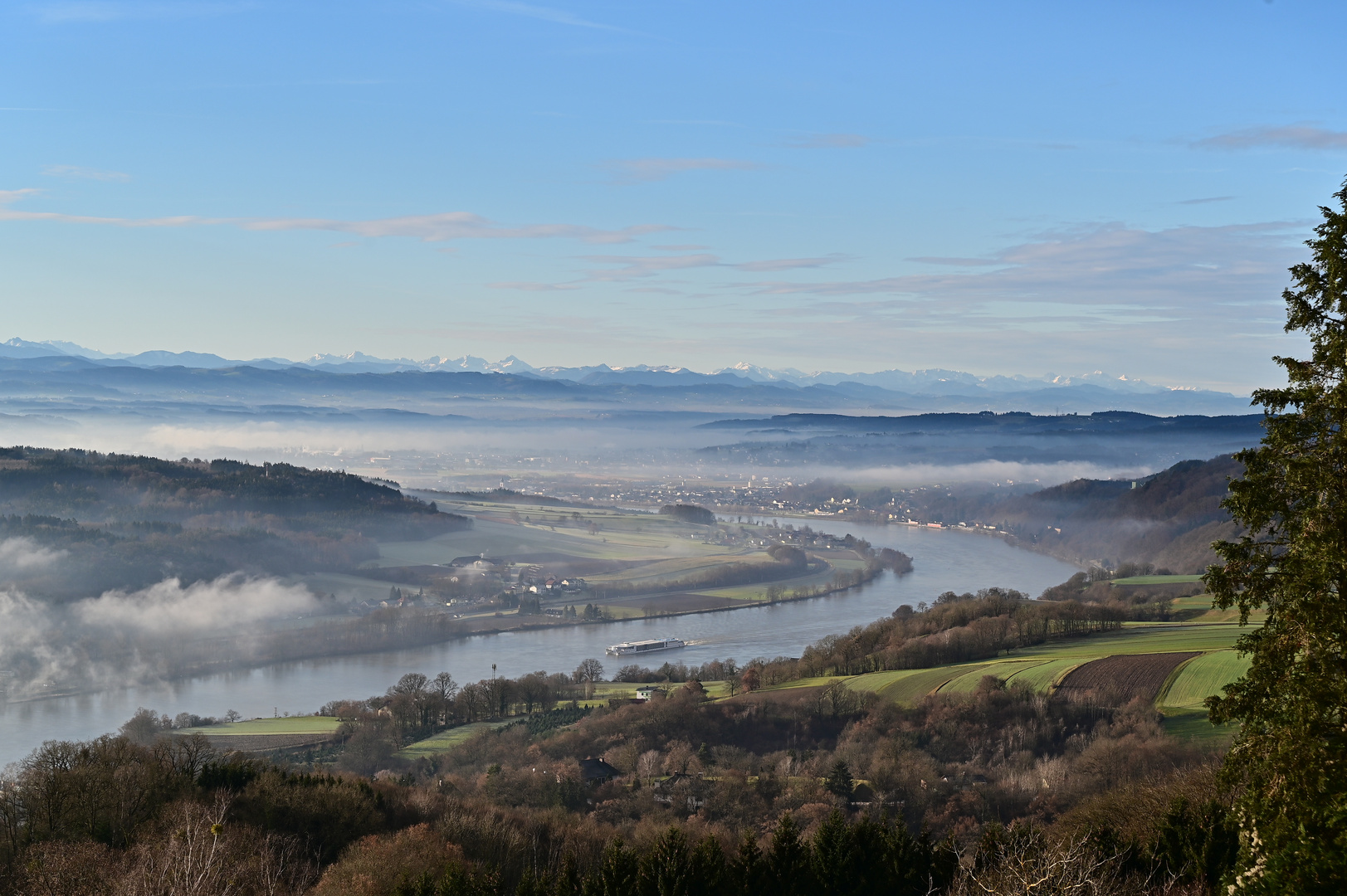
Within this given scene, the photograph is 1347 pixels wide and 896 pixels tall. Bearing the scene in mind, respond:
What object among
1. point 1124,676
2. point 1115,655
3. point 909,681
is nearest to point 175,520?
point 909,681

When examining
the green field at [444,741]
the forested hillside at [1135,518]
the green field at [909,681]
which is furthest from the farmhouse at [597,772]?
the forested hillside at [1135,518]

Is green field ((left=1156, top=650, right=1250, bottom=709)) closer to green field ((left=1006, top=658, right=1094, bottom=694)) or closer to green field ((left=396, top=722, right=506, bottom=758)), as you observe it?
green field ((left=1006, top=658, right=1094, bottom=694))

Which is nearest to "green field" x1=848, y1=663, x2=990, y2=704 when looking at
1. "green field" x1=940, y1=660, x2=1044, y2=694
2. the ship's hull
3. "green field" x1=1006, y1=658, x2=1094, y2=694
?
"green field" x1=940, y1=660, x2=1044, y2=694

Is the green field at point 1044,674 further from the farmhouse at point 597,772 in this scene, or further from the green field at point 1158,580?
the green field at point 1158,580

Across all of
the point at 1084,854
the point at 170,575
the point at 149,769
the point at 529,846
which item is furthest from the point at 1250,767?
the point at 170,575

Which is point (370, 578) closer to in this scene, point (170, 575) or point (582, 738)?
point (170, 575)
